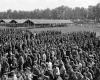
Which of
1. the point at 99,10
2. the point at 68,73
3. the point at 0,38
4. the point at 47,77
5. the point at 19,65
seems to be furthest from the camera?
the point at 99,10

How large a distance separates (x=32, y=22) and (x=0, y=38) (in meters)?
33.0

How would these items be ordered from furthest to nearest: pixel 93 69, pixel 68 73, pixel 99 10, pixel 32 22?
pixel 99 10, pixel 32 22, pixel 93 69, pixel 68 73

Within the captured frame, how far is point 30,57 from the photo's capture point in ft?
45.6

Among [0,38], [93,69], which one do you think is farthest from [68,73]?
[0,38]

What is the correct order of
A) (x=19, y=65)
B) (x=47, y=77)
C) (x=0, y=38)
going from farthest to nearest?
(x=0, y=38)
(x=19, y=65)
(x=47, y=77)

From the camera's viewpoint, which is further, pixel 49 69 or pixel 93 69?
pixel 93 69

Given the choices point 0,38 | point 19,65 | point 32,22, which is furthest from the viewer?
point 32,22

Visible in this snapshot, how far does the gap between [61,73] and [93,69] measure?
8.11 ft

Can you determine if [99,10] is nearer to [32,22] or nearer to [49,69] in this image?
[32,22]

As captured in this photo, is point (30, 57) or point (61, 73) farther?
point (30, 57)

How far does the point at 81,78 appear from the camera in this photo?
9.66m

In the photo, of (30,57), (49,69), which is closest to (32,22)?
(30,57)

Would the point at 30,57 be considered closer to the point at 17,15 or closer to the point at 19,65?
the point at 19,65

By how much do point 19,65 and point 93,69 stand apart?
4.95m
